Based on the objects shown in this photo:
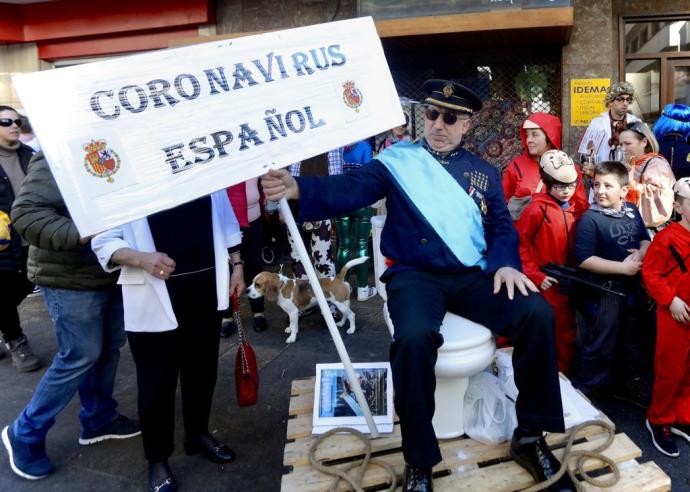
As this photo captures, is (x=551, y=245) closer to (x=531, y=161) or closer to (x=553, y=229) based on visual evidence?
(x=553, y=229)

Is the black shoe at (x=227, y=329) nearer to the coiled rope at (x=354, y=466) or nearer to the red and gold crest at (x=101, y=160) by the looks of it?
the coiled rope at (x=354, y=466)

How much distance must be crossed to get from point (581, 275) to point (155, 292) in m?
2.48

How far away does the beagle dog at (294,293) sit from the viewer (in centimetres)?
457

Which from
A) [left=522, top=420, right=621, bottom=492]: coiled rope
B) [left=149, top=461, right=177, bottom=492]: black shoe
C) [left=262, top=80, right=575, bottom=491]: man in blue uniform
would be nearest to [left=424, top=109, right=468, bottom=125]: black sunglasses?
[left=262, top=80, right=575, bottom=491]: man in blue uniform

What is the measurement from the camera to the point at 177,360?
8.46 feet

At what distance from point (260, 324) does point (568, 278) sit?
109 inches

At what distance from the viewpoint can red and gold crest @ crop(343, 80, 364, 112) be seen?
91.7 inches

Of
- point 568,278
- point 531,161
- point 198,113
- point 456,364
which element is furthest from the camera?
point 531,161

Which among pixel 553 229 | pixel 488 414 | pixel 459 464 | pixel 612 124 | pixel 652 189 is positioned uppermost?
pixel 612 124

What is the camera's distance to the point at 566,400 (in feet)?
9.04

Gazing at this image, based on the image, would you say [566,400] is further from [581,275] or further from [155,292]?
[155,292]

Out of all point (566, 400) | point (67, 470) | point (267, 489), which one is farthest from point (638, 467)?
point (67, 470)

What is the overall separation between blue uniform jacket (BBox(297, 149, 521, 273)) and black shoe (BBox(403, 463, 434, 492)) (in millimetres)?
961

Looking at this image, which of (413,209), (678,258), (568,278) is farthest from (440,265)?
(678,258)
